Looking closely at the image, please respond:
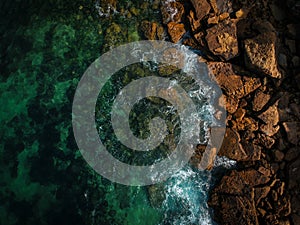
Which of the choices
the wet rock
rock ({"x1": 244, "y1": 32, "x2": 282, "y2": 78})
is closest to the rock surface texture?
rock ({"x1": 244, "y1": 32, "x2": 282, "y2": 78})

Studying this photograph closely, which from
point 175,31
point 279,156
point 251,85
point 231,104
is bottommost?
point 279,156

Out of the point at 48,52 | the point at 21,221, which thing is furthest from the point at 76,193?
the point at 48,52

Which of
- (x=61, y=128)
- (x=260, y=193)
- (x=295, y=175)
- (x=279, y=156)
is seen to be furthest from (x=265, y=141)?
(x=61, y=128)

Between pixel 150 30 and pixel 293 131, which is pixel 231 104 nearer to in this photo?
pixel 293 131

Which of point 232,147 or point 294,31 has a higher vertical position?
point 294,31

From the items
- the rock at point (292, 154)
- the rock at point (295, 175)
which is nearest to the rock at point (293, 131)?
the rock at point (292, 154)

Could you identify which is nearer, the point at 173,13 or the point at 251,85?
the point at 251,85
